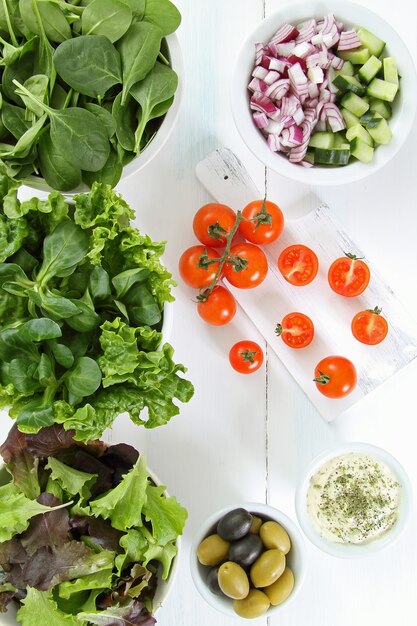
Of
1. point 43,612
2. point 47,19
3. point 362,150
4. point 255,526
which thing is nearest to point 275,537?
point 255,526

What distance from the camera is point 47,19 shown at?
1256mm

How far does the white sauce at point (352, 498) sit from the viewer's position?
1515 millimetres

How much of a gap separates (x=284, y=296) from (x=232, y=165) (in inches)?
10.6

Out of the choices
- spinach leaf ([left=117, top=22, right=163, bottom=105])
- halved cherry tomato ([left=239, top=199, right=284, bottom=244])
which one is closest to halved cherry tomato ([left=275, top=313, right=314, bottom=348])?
halved cherry tomato ([left=239, top=199, right=284, bottom=244])

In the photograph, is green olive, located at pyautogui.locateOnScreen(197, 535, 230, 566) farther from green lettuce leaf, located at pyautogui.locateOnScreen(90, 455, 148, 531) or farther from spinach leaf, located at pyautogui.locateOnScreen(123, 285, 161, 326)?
spinach leaf, located at pyautogui.locateOnScreen(123, 285, 161, 326)

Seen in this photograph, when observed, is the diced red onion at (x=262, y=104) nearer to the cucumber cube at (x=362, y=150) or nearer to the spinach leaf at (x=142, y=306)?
the cucumber cube at (x=362, y=150)

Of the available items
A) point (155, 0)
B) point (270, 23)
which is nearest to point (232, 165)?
point (270, 23)

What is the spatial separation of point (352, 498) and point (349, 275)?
41 centimetres

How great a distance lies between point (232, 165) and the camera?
159 centimetres

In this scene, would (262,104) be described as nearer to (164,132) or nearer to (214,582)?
(164,132)

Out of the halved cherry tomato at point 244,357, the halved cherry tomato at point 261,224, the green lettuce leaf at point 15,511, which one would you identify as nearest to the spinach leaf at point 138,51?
the halved cherry tomato at point 261,224

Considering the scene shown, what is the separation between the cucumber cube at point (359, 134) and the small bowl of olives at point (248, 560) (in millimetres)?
672

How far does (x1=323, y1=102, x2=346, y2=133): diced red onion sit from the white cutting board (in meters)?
0.16

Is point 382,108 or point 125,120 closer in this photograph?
point 125,120
